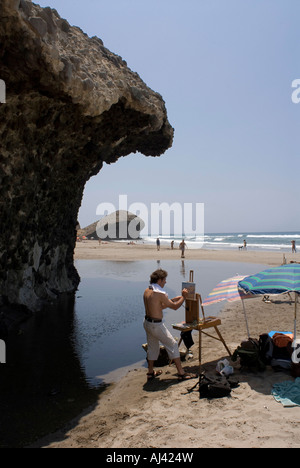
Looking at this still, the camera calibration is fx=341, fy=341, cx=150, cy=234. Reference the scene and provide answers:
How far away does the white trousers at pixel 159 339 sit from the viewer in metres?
7.16

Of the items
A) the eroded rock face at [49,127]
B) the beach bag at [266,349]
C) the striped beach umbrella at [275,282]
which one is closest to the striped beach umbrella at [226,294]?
the striped beach umbrella at [275,282]

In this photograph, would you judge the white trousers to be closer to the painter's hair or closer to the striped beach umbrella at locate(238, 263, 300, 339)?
the painter's hair

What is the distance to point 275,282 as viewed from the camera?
701 centimetres

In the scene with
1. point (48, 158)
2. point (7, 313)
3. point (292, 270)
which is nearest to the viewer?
point (292, 270)

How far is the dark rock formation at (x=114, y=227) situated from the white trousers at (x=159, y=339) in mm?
98833

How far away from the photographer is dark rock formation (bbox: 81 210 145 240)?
350ft

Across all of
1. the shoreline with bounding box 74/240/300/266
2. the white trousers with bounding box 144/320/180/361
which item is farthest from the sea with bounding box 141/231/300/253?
the white trousers with bounding box 144/320/180/361

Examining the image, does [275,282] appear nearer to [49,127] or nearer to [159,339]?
[159,339]

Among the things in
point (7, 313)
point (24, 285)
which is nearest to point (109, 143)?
point (24, 285)

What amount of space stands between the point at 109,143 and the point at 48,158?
3.46 meters

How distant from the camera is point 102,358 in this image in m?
9.23

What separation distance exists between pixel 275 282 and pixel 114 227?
101 metres

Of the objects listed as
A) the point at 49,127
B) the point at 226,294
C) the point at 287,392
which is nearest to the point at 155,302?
the point at 226,294
